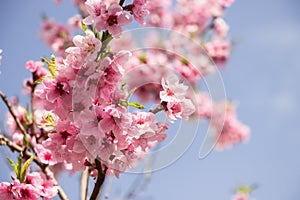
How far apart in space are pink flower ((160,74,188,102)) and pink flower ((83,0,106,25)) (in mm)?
534

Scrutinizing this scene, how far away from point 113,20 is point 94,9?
0.13 m

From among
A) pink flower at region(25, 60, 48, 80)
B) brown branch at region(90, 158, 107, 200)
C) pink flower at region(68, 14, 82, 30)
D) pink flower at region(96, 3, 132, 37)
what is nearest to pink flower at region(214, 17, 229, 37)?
pink flower at region(68, 14, 82, 30)

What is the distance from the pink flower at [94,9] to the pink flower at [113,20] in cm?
3

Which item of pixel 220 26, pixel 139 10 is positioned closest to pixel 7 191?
pixel 139 10

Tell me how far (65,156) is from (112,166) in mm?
269

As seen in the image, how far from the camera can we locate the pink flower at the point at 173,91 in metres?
1.92

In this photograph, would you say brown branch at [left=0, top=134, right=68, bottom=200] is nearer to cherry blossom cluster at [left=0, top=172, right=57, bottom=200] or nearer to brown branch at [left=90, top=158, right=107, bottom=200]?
cherry blossom cluster at [left=0, top=172, right=57, bottom=200]

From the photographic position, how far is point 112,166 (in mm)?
1915

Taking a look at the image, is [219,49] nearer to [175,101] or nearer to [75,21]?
[75,21]

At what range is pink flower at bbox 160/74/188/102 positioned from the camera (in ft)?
6.30

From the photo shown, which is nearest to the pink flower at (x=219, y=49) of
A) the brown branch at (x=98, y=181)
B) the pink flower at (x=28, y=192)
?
the brown branch at (x=98, y=181)

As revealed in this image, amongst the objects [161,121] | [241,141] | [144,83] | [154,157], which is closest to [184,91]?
[161,121]

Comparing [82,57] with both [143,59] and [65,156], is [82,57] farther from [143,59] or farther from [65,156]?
[143,59]

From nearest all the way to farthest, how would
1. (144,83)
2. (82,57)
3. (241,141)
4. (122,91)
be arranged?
(82,57)
(122,91)
(144,83)
(241,141)
